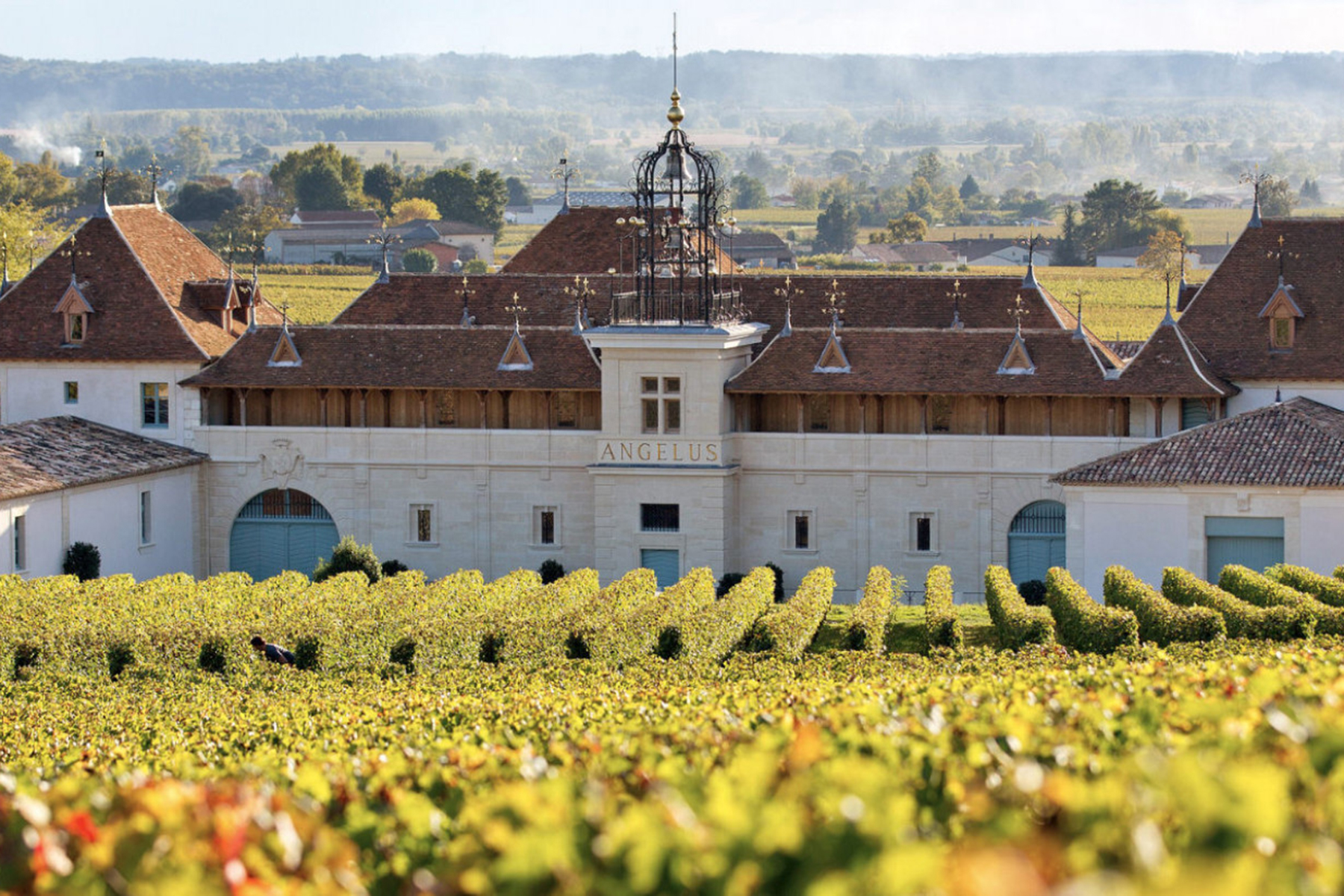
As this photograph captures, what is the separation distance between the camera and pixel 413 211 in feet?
464

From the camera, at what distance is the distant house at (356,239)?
123331 millimetres

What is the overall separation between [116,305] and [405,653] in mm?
21348

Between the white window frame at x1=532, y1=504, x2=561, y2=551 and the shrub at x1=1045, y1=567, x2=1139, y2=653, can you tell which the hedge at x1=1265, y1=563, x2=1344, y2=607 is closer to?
the shrub at x1=1045, y1=567, x2=1139, y2=653

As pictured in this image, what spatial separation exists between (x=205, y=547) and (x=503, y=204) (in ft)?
339

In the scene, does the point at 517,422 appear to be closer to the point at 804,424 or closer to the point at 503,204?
the point at 804,424

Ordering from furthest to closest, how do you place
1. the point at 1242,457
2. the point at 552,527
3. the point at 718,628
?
1. the point at 552,527
2. the point at 1242,457
3. the point at 718,628

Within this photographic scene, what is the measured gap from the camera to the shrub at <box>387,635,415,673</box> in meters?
29.6

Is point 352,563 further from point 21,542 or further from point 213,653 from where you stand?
point 213,653

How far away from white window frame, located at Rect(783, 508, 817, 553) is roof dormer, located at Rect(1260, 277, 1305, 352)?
1118 centimetres

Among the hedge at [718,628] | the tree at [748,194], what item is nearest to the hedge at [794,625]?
the hedge at [718,628]

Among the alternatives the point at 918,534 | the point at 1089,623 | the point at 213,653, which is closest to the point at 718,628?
the point at 1089,623

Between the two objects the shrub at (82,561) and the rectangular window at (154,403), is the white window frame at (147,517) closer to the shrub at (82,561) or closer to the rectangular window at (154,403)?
the shrub at (82,561)

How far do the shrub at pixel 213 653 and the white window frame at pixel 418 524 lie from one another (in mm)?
15887

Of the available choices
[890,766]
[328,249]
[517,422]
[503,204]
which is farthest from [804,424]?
[503,204]
